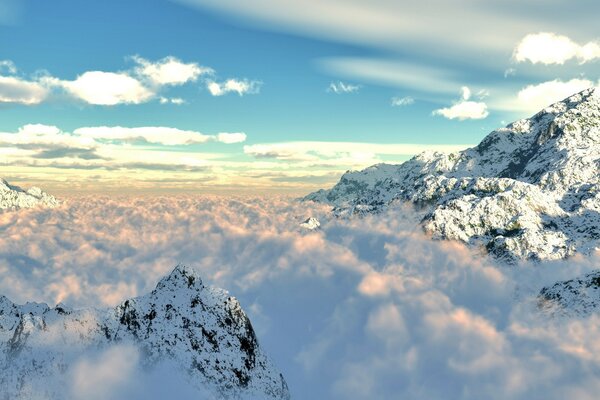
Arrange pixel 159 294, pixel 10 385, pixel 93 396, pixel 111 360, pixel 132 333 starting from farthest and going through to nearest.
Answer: pixel 159 294
pixel 132 333
pixel 111 360
pixel 93 396
pixel 10 385

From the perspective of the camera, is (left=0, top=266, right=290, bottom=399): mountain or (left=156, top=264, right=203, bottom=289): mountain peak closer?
(left=0, top=266, right=290, bottom=399): mountain

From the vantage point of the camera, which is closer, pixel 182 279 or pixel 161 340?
pixel 161 340

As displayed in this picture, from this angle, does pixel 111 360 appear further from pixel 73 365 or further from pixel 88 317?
pixel 88 317

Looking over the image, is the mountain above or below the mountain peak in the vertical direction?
below

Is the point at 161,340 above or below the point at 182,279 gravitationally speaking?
below

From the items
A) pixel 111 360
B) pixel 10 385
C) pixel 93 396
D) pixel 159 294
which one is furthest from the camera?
pixel 159 294

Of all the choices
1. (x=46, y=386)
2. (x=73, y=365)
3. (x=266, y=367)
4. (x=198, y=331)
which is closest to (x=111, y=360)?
(x=73, y=365)

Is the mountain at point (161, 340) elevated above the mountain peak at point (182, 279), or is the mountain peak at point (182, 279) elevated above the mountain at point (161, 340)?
the mountain peak at point (182, 279)

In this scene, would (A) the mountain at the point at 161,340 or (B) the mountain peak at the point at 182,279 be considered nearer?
(A) the mountain at the point at 161,340
